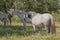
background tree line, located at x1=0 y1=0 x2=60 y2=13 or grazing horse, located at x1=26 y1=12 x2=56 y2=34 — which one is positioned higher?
background tree line, located at x1=0 y1=0 x2=60 y2=13

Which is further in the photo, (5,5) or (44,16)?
(5,5)

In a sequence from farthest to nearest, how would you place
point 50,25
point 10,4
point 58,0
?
point 58,0, point 10,4, point 50,25

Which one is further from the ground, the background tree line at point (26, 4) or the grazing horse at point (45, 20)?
the background tree line at point (26, 4)

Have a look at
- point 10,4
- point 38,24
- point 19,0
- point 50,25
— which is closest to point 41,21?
point 38,24

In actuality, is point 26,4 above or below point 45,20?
above

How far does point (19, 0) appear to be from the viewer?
17.8 meters

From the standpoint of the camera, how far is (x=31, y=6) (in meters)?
20.8

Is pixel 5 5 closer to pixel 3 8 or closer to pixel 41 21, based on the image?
pixel 3 8

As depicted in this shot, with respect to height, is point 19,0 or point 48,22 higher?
point 19,0

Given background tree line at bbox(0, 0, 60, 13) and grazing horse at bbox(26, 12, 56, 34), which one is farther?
background tree line at bbox(0, 0, 60, 13)

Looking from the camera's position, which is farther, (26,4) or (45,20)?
(26,4)

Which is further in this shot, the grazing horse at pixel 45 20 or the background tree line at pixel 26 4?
the background tree line at pixel 26 4

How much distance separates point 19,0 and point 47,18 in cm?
477

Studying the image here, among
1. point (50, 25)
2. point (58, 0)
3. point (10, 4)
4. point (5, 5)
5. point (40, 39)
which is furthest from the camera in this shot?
point (58, 0)
